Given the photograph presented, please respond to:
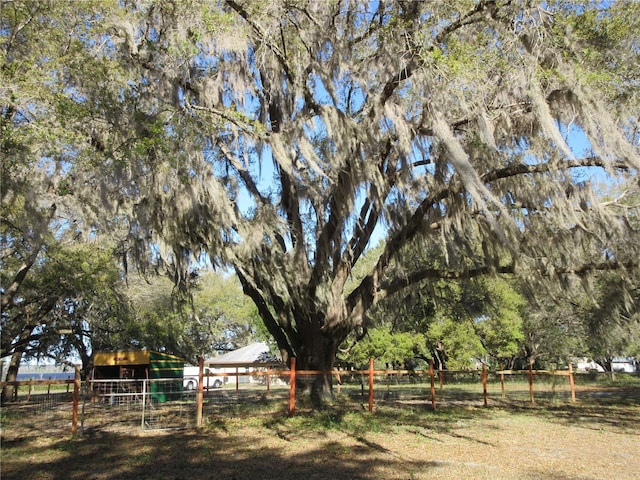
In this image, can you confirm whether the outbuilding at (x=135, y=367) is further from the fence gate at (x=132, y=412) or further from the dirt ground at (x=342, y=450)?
the dirt ground at (x=342, y=450)

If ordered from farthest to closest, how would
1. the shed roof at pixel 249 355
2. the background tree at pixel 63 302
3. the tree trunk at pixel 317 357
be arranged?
1. the shed roof at pixel 249 355
2. the background tree at pixel 63 302
3. the tree trunk at pixel 317 357

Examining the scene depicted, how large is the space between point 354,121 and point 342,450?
6.20 meters

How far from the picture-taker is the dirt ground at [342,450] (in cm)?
595

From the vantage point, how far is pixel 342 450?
7.29 meters

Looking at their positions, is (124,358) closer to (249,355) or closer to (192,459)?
(192,459)

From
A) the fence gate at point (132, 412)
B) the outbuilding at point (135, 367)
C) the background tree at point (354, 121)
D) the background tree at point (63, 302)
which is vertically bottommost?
the fence gate at point (132, 412)

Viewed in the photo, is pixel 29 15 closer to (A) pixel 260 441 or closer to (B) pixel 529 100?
(A) pixel 260 441

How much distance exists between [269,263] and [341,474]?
16.9ft

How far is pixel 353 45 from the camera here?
10383 millimetres

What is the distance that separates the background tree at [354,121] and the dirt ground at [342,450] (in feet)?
10.1

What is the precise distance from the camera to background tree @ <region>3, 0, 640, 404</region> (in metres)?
8.52

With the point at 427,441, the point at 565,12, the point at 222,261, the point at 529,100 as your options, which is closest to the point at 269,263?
the point at 222,261

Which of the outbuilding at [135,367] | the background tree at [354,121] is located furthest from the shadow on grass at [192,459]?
the outbuilding at [135,367]

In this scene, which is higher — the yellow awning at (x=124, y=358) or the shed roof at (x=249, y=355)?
the yellow awning at (x=124, y=358)
